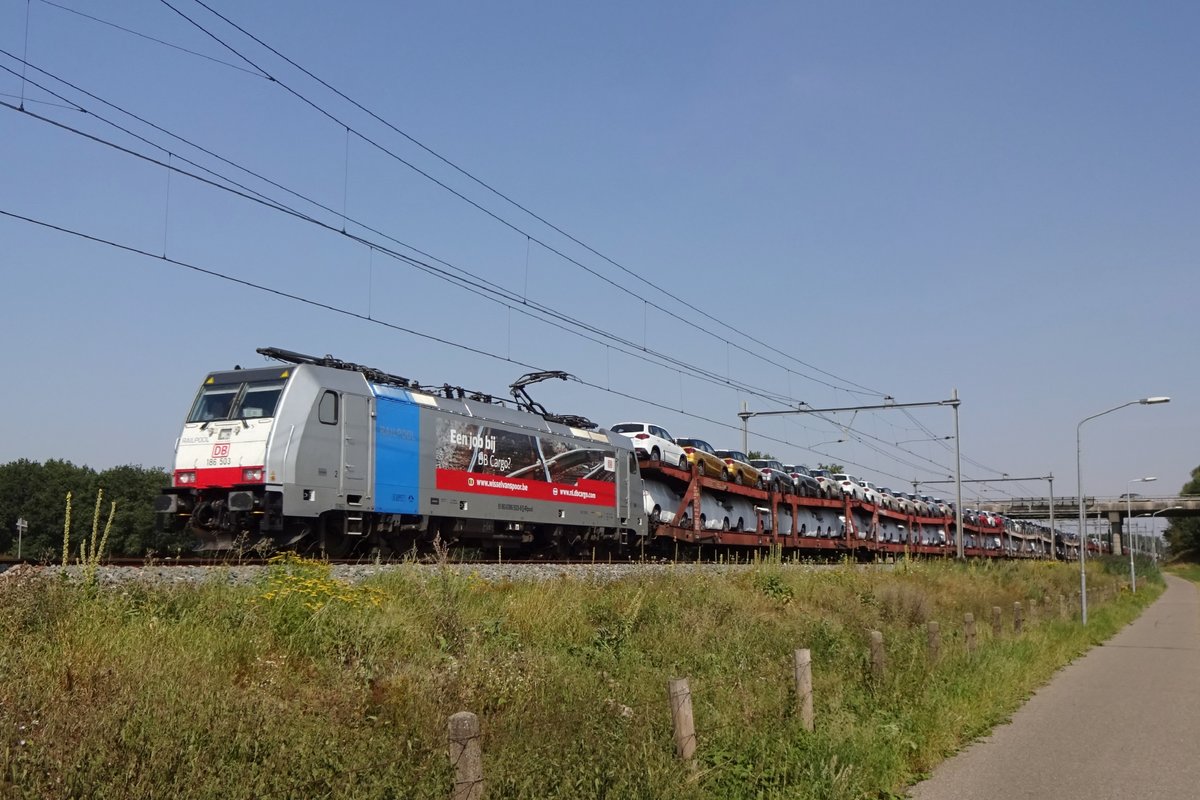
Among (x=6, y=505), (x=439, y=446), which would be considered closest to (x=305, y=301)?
(x=439, y=446)

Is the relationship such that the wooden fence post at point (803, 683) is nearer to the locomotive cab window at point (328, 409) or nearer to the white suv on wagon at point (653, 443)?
the locomotive cab window at point (328, 409)

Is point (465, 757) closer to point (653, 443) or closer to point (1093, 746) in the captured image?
point (1093, 746)

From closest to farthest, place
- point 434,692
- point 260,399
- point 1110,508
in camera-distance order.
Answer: point 434,692 < point 260,399 < point 1110,508

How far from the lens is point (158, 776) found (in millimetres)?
5422

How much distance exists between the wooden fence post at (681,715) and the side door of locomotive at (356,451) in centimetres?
1114

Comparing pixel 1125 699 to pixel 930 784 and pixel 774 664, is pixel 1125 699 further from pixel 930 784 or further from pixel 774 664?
pixel 930 784

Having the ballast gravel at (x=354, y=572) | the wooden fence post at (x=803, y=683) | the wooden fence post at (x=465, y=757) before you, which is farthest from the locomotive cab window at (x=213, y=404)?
the wooden fence post at (x=465, y=757)

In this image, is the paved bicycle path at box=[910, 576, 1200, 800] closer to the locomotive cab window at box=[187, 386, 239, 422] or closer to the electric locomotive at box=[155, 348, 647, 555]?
the electric locomotive at box=[155, 348, 647, 555]

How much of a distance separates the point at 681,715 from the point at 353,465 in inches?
451

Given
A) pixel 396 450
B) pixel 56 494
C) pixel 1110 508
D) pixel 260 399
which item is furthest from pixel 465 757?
pixel 1110 508

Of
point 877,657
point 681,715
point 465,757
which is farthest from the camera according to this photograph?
point 877,657

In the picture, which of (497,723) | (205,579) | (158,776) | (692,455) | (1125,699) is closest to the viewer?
(158,776)

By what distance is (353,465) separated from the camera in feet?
59.3

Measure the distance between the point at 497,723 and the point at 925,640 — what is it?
10.3m
